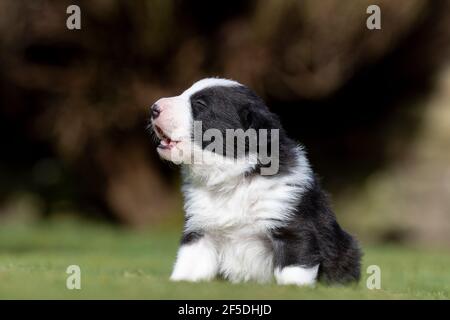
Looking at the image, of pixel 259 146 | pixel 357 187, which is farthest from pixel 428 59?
pixel 259 146

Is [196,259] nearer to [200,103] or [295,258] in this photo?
[295,258]

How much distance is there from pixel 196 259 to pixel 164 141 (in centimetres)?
89

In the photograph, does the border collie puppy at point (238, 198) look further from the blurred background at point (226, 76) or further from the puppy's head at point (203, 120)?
the blurred background at point (226, 76)

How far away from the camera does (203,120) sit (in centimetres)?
657

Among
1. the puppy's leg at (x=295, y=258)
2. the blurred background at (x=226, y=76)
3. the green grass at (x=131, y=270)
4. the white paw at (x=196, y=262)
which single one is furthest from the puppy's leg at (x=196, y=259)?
the blurred background at (x=226, y=76)

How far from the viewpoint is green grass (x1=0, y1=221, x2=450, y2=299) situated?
5502 mm

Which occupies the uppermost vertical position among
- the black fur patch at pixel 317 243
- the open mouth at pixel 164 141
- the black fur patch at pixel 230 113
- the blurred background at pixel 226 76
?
the blurred background at pixel 226 76

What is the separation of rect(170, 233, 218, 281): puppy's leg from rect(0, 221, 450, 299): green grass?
0.15m

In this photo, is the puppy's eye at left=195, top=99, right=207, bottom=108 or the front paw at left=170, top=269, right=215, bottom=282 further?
the puppy's eye at left=195, top=99, right=207, bottom=108

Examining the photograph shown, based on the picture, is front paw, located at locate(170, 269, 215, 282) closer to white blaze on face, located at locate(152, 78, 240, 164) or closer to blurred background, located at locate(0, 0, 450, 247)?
white blaze on face, located at locate(152, 78, 240, 164)

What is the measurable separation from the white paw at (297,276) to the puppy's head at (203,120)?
92cm

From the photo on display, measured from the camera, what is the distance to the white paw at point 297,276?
6.06 m

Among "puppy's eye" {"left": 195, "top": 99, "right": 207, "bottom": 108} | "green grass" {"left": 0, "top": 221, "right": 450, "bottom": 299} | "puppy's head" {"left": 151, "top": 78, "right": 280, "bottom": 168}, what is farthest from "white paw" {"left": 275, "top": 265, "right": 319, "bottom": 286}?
"puppy's eye" {"left": 195, "top": 99, "right": 207, "bottom": 108}

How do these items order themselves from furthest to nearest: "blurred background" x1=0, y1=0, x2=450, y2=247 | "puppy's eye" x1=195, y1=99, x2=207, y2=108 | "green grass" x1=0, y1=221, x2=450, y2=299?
1. "blurred background" x1=0, y1=0, x2=450, y2=247
2. "puppy's eye" x1=195, y1=99, x2=207, y2=108
3. "green grass" x1=0, y1=221, x2=450, y2=299
